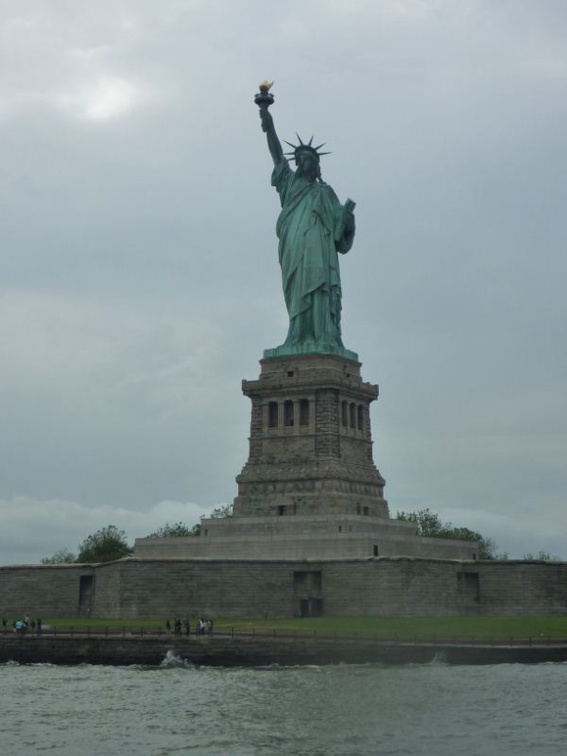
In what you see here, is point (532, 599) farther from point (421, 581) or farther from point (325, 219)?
point (325, 219)

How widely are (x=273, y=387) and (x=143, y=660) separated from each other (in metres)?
19.6

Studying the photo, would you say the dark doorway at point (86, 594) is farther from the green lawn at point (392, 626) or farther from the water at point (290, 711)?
the water at point (290, 711)

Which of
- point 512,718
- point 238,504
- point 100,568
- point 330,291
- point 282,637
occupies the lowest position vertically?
point 512,718

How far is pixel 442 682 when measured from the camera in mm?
38375

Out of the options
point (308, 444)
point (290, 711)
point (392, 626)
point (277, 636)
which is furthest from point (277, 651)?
point (308, 444)

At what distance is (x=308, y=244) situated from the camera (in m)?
63.2

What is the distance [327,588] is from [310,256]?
712 inches

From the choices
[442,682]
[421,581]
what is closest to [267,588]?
[421,581]

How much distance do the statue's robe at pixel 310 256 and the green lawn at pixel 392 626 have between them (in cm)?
1628

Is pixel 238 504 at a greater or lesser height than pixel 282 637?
greater

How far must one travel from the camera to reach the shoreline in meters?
43.0

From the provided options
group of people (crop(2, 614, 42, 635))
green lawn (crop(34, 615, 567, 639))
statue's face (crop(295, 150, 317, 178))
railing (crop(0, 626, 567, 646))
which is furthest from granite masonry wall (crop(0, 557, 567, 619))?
statue's face (crop(295, 150, 317, 178))

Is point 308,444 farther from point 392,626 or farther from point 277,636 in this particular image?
point 277,636

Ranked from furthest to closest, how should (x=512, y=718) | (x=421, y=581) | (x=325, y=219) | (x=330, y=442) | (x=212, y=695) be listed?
(x=325, y=219)
(x=330, y=442)
(x=421, y=581)
(x=212, y=695)
(x=512, y=718)
